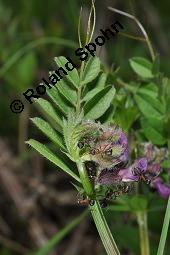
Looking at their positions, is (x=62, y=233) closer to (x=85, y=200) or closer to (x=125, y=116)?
(x=125, y=116)

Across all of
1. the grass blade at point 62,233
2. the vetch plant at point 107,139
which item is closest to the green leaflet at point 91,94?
the vetch plant at point 107,139

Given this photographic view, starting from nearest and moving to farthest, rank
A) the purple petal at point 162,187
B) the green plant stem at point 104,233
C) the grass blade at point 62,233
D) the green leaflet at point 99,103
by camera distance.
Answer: the green plant stem at point 104,233, the green leaflet at point 99,103, the purple petal at point 162,187, the grass blade at point 62,233

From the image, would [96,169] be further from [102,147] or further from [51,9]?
[51,9]

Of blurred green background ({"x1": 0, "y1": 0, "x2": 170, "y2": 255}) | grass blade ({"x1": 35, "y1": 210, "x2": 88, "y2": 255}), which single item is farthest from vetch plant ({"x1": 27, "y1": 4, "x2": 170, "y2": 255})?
blurred green background ({"x1": 0, "y1": 0, "x2": 170, "y2": 255})

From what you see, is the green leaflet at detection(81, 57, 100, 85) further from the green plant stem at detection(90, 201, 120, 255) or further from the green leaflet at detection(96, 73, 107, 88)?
the green plant stem at detection(90, 201, 120, 255)

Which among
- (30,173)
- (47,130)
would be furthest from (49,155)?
(30,173)

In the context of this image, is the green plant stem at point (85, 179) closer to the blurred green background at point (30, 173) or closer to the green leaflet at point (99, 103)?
the green leaflet at point (99, 103)

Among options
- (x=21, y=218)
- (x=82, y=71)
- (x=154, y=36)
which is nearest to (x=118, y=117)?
(x=82, y=71)
